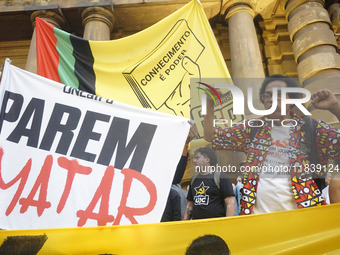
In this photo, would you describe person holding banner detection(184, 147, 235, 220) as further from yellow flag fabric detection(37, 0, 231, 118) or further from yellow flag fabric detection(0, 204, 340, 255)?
yellow flag fabric detection(0, 204, 340, 255)

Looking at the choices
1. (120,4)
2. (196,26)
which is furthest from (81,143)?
(120,4)

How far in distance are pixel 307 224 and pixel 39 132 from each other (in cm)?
237

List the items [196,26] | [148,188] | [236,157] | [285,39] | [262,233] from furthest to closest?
1. [285,39]
2. [236,157]
3. [196,26]
4. [148,188]
5. [262,233]

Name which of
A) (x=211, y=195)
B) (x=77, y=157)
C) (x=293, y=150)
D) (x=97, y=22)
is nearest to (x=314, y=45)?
(x=97, y=22)

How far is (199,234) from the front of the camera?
81.0 inches

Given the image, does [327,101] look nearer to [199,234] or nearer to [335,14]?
[199,234]

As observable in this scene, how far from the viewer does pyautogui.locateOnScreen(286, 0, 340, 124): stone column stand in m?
6.94

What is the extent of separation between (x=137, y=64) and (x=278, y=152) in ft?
7.90

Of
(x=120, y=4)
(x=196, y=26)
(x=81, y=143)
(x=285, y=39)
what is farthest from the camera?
(x=285, y=39)

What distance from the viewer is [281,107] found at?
262cm

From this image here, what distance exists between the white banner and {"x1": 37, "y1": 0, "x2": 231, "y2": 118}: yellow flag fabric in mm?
968

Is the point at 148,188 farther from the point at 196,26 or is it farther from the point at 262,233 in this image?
the point at 196,26

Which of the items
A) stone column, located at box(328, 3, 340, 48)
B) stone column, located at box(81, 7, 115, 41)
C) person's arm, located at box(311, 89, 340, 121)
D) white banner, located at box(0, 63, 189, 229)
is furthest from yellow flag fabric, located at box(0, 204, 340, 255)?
stone column, located at box(328, 3, 340, 48)

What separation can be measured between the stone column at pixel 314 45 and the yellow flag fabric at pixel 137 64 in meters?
3.66
